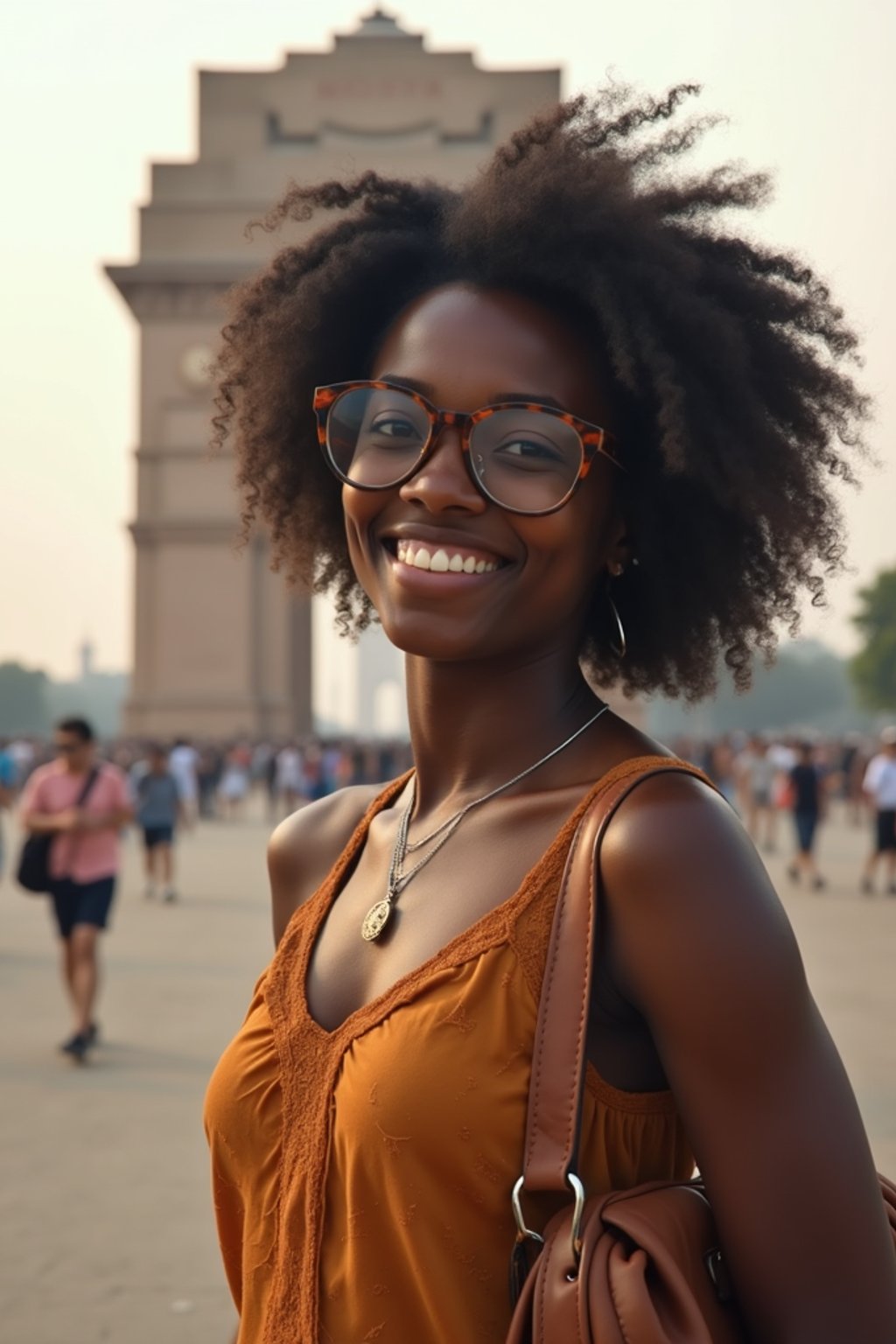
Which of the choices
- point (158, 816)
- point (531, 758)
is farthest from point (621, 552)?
point (158, 816)

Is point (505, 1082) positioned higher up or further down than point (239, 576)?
further down

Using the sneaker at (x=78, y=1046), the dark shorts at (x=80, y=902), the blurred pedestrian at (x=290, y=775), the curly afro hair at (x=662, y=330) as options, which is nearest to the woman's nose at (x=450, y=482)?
the curly afro hair at (x=662, y=330)

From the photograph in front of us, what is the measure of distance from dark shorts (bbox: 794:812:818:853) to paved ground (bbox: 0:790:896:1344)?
1854mm

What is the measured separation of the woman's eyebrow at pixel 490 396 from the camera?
205 centimetres

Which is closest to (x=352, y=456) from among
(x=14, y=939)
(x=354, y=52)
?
(x=14, y=939)

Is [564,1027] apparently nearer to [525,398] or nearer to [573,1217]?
[573,1217]

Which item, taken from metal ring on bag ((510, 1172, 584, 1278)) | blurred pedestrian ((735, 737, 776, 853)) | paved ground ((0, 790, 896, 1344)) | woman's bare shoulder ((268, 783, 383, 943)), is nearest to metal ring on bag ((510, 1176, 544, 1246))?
metal ring on bag ((510, 1172, 584, 1278))

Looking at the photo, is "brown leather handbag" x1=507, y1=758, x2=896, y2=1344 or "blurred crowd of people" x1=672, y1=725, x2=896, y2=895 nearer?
"brown leather handbag" x1=507, y1=758, x2=896, y2=1344

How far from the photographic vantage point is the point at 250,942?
1322 cm

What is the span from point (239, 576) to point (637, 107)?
34.6 m

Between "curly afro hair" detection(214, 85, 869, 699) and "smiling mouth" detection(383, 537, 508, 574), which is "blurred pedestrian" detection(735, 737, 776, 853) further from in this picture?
"smiling mouth" detection(383, 537, 508, 574)

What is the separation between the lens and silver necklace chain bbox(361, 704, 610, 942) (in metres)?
2.12

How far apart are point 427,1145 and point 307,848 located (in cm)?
79

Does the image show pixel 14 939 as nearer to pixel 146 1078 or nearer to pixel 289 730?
pixel 146 1078
